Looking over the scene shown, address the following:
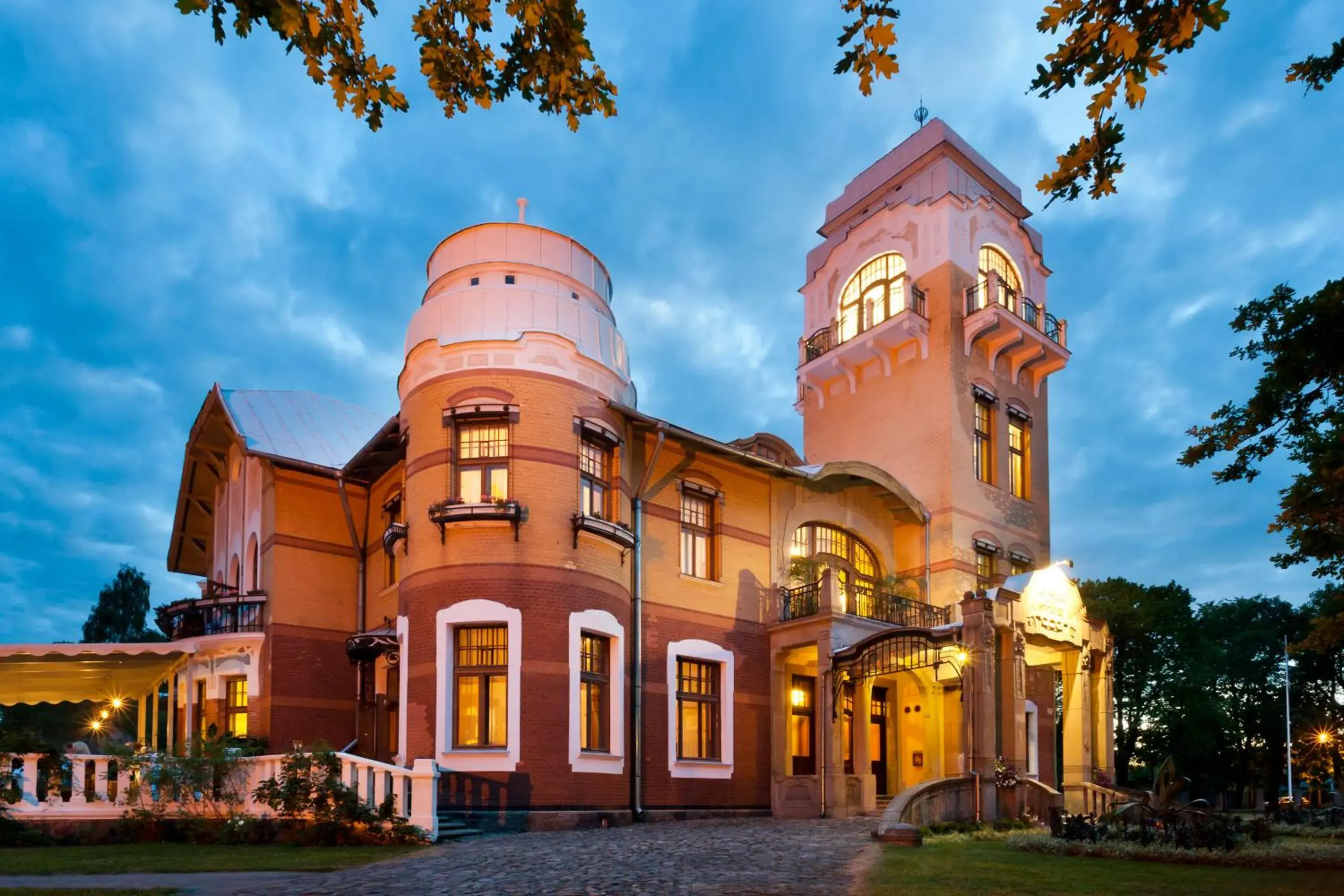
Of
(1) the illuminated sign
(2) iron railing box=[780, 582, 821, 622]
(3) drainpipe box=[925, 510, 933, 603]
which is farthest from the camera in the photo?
(3) drainpipe box=[925, 510, 933, 603]

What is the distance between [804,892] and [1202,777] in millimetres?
49294

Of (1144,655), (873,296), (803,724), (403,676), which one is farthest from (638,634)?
(1144,655)

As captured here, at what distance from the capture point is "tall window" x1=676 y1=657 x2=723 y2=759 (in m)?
22.1

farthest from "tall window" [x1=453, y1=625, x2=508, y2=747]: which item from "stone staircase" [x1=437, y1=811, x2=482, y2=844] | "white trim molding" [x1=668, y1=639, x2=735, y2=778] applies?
"white trim molding" [x1=668, y1=639, x2=735, y2=778]

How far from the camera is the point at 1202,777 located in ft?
167

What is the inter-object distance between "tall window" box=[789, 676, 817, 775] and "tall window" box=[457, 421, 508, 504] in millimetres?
8485

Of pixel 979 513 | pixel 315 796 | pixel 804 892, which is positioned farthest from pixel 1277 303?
pixel 315 796

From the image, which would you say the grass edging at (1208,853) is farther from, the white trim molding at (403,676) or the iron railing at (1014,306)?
the iron railing at (1014,306)

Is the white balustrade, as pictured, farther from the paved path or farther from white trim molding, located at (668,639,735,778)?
white trim molding, located at (668,639,735,778)

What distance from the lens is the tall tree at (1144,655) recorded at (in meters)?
46.8

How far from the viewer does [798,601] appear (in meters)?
24.2

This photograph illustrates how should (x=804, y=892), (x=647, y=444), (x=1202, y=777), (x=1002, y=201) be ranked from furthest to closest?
(x=1202, y=777)
(x=1002, y=201)
(x=647, y=444)
(x=804, y=892)

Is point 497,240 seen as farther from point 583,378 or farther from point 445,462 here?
point 445,462

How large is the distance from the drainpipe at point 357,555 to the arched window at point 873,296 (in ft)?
44.3
